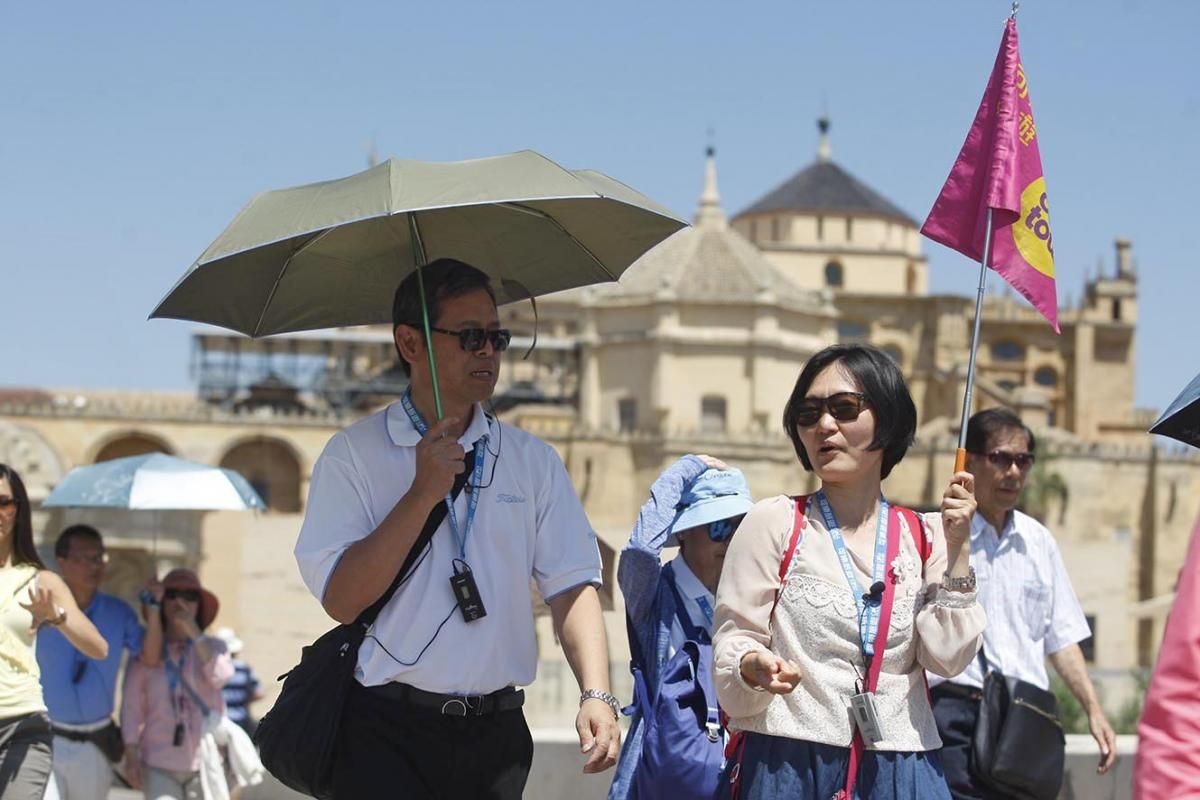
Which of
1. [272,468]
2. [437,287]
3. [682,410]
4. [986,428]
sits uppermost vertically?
[437,287]

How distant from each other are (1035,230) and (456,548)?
5.96 ft

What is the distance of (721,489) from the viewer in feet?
17.2

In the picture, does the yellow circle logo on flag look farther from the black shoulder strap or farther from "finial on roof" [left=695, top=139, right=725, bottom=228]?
"finial on roof" [left=695, top=139, right=725, bottom=228]

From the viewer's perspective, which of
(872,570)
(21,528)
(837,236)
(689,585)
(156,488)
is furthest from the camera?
(837,236)

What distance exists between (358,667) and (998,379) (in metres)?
65.0

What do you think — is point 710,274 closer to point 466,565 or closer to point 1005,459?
point 1005,459

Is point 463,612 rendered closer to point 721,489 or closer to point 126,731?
point 721,489

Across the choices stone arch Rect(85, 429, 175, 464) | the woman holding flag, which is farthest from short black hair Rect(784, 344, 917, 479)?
stone arch Rect(85, 429, 175, 464)

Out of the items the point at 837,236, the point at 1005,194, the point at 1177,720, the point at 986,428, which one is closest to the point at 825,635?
the point at 1005,194

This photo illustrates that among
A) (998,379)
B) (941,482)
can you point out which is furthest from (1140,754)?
(998,379)

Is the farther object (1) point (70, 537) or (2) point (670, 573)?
(1) point (70, 537)

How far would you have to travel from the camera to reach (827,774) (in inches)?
147

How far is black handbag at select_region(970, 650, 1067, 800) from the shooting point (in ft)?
17.0

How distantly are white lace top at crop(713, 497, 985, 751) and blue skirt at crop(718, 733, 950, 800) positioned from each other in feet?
0.10
